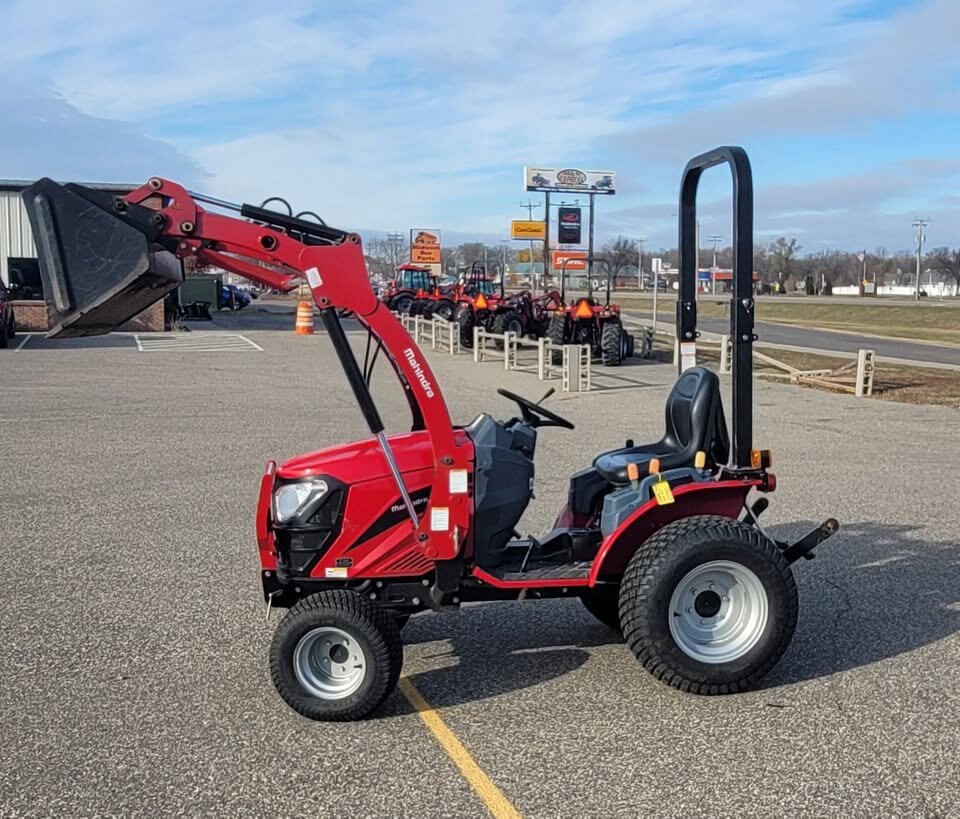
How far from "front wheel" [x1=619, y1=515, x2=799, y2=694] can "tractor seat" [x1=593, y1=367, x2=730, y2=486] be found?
54cm

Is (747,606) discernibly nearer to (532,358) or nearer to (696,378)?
(696,378)

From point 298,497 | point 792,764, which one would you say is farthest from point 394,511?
point 792,764

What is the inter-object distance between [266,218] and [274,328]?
32923mm

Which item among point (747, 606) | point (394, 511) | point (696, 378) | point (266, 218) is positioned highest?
point (266, 218)

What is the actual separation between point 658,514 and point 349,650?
1.55m

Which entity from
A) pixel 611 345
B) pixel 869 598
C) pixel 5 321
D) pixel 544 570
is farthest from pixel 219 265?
pixel 5 321

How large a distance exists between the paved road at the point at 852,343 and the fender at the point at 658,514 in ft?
72.4

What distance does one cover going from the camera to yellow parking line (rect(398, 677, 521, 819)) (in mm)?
3660

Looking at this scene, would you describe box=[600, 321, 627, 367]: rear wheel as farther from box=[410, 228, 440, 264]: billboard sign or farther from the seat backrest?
box=[410, 228, 440, 264]: billboard sign

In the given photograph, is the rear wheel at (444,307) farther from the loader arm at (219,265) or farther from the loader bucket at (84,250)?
the loader bucket at (84,250)

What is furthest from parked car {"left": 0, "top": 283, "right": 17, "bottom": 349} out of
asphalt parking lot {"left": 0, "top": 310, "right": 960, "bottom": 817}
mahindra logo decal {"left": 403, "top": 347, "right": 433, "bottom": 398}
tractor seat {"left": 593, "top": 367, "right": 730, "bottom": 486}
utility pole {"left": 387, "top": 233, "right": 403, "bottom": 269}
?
utility pole {"left": 387, "top": 233, "right": 403, "bottom": 269}

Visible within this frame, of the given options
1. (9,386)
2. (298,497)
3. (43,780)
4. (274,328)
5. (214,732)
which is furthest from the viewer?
(274,328)

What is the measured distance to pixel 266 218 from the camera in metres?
4.46

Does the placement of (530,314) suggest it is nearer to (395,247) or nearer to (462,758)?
(462,758)
